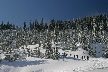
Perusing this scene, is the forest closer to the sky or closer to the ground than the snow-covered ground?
closer to the sky

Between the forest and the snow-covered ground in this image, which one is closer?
the snow-covered ground

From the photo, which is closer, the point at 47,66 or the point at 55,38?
the point at 47,66

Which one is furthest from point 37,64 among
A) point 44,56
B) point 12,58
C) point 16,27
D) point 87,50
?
point 16,27

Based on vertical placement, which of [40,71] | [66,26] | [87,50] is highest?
[66,26]

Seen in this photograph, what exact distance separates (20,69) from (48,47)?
16.2m

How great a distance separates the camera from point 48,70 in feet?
136

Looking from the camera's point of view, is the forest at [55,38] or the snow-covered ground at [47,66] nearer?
the snow-covered ground at [47,66]

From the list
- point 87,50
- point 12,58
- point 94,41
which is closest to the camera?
point 12,58

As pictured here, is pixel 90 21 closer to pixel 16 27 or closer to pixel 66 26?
Result: pixel 66 26

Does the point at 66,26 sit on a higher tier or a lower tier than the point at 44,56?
higher

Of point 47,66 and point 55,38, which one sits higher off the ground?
point 55,38

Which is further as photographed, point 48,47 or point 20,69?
point 48,47

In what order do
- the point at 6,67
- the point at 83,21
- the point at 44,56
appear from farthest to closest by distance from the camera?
the point at 83,21, the point at 44,56, the point at 6,67

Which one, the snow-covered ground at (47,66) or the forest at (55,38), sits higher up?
the forest at (55,38)
